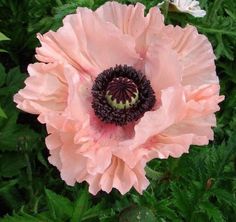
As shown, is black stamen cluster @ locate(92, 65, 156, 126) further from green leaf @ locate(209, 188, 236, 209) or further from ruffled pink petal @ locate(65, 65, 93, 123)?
green leaf @ locate(209, 188, 236, 209)

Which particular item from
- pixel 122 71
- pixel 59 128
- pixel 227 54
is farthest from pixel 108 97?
pixel 227 54

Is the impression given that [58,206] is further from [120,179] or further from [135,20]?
[135,20]

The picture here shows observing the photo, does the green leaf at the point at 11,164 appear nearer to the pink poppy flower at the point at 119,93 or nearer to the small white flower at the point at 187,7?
the pink poppy flower at the point at 119,93

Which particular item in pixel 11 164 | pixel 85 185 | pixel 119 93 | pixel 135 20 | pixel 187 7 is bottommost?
pixel 11 164

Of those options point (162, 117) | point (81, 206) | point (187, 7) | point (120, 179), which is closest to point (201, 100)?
point (162, 117)

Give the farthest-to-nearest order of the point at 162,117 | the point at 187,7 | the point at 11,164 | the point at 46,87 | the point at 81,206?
the point at 187,7
the point at 11,164
the point at 81,206
the point at 46,87
the point at 162,117

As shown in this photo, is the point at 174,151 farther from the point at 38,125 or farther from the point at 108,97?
the point at 38,125

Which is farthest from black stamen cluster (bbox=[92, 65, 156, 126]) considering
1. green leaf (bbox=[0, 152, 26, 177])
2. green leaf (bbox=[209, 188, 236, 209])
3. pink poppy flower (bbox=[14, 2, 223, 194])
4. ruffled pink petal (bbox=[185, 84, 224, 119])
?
green leaf (bbox=[0, 152, 26, 177])

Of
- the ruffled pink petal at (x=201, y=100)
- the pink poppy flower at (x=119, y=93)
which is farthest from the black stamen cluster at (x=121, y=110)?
the ruffled pink petal at (x=201, y=100)
